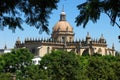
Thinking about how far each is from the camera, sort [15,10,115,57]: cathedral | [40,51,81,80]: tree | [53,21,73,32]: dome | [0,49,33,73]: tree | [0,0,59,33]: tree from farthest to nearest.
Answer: [53,21,73,32]: dome < [15,10,115,57]: cathedral < [0,49,33,73]: tree < [40,51,81,80]: tree < [0,0,59,33]: tree

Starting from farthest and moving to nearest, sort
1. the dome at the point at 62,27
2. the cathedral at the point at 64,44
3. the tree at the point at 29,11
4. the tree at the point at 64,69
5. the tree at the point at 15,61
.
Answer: the dome at the point at 62,27 → the cathedral at the point at 64,44 → the tree at the point at 15,61 → the tree at the point at 64,69 → the tree at the point at 29,11

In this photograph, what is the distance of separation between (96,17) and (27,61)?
71512 mm

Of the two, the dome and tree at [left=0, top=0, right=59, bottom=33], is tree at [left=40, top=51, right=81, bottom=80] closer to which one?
tree at [left=0, top=0, right=59, bottom=33]

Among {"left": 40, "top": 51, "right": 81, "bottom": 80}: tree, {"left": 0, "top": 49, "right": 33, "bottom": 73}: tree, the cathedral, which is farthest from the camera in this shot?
the cathedral

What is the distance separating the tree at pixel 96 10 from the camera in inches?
287

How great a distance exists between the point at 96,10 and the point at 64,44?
423 feet

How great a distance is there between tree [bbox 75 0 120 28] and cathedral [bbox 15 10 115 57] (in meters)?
123

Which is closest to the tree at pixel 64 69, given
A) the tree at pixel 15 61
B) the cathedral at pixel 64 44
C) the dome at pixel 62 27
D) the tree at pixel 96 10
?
the tree at pixel 15 61

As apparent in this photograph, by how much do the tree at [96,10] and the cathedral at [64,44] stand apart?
12289 cm

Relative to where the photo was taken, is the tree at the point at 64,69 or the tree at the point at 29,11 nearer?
the tree at the point at 29,11

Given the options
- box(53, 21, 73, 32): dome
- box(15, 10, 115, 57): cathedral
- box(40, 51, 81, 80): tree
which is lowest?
box(40, 51, 81, 80): tree

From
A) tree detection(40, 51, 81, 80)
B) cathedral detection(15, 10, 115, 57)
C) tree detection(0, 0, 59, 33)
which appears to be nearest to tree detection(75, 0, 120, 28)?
tree detection(0, 0, 59, 33)

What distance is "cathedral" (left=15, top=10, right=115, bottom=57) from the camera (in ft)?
436

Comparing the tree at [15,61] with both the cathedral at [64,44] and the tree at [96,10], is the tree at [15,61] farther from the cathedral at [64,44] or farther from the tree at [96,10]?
the tree at [96,10]
